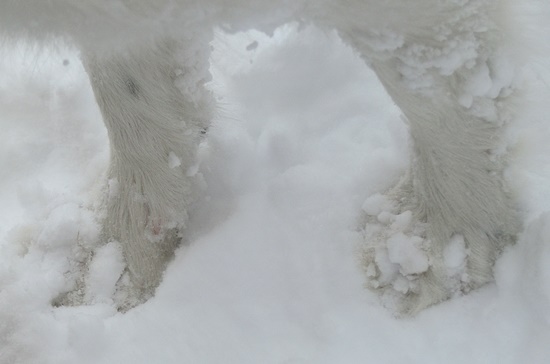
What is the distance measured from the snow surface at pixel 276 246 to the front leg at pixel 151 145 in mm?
41

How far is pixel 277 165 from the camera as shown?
1.24 meters

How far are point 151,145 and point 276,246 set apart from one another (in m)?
0.29

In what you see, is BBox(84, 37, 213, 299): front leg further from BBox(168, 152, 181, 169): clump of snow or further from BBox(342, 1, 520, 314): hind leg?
BBox(342, 1, 520, 314): hind leg

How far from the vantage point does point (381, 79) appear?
2.80 feet

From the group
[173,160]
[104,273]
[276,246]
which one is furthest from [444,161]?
[104,273]

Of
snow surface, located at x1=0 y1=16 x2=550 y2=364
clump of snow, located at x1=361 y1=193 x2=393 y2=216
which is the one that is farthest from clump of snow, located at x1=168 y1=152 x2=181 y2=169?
clump of snow, located at x1=361 y1=193 x2=393 y2=216

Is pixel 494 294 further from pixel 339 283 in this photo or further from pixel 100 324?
pixel 100 324

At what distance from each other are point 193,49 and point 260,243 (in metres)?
0.37

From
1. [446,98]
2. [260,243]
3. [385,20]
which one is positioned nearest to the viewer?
[385,20]

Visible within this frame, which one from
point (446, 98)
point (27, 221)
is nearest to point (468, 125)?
point (446, 98)

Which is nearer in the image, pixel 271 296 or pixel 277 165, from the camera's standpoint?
pixel 271 296

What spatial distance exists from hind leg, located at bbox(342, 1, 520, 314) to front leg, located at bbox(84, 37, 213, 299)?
35 centimetres

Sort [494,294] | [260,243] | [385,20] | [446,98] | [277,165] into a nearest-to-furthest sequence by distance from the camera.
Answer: [385,20] → [446,98] → [494,294] → [260,243] → [277,165]

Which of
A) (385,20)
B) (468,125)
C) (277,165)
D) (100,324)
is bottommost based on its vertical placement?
(100,324)
